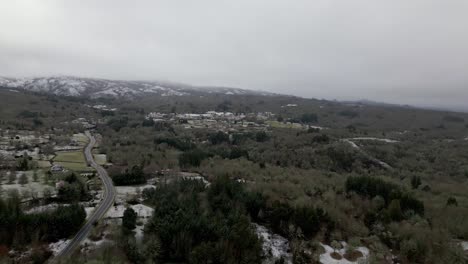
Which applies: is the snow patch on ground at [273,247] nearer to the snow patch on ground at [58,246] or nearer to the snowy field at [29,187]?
the snow patch on ground at [58,246]

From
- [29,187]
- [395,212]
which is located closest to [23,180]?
[29,187]

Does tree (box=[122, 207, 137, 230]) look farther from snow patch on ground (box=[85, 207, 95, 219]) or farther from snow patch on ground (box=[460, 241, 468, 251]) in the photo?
snow patch on ground (box=[460, 241, 468, 251])

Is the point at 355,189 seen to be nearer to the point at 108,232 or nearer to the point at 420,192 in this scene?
the point at 420,192

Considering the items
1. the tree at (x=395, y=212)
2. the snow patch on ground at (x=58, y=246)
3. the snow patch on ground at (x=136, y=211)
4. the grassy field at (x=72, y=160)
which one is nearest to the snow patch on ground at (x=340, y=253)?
the tree at (x=395, y=212)

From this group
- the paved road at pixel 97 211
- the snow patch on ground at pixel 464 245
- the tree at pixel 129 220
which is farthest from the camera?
the tree at pixel 129 220

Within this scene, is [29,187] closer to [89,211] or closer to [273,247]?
[89,211]

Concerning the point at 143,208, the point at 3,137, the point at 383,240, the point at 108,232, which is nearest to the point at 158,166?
the point at 143,208

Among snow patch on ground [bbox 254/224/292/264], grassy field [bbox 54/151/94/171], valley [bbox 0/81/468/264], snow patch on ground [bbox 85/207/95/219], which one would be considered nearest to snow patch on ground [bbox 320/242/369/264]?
valley [bbox 0/81/468/264]
